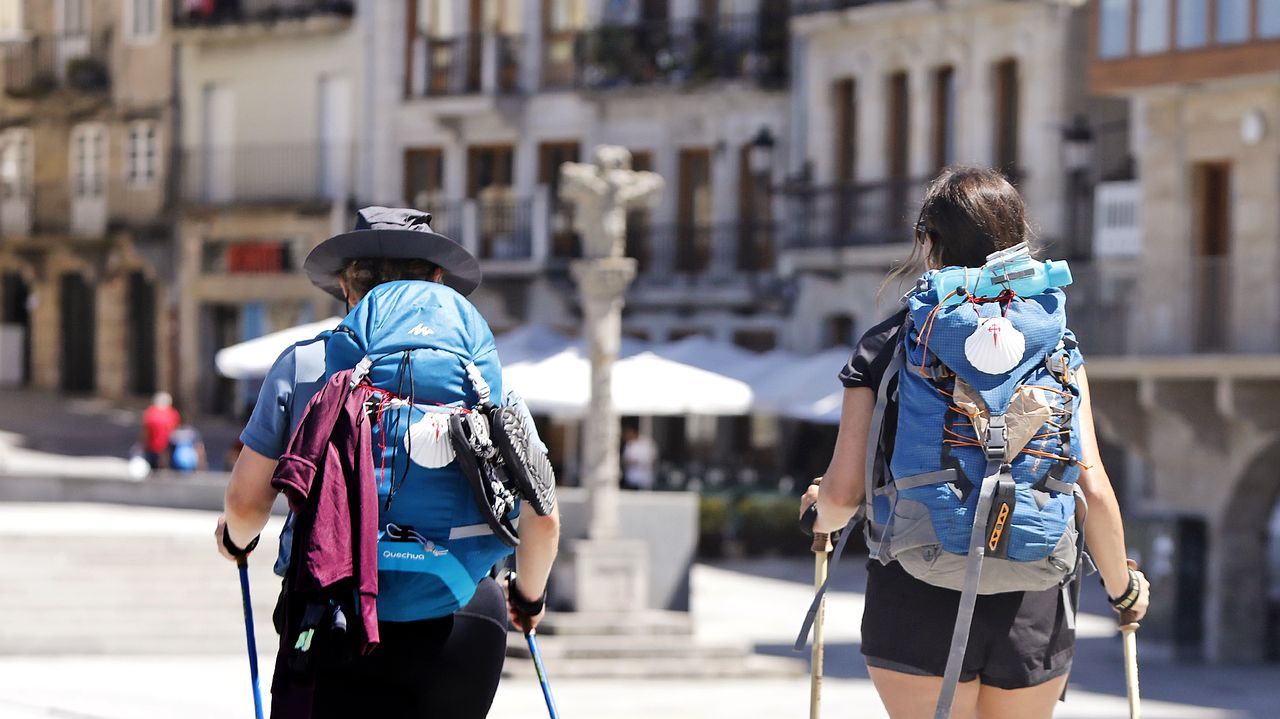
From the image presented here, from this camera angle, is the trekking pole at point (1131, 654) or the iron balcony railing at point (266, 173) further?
the iron balcony railing at point (266, 173)

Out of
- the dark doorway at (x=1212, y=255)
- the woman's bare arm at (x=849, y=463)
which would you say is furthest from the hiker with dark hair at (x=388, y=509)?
the dark doorway at (x=1212, y=255)

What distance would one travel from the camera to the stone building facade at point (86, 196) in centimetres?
4688

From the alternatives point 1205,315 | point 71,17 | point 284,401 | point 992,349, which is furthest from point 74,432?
point 992,349

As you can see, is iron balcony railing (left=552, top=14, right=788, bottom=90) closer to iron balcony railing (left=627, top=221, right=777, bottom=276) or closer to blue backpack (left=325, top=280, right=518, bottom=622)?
iron balcony railing (left=627, top=221, right=777, bottom=276)

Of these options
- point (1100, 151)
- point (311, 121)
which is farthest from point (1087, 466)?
point (311, 121)

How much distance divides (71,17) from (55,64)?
3.43 feet

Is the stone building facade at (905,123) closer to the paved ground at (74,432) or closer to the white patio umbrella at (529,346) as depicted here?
the white patio umbrella at (529,346)

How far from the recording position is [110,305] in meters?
47.3

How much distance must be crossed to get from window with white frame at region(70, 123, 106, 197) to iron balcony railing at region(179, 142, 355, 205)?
269 centimetres

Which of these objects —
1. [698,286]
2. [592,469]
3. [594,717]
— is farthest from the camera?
[698,286]

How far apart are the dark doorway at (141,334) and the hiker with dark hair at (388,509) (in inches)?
1679

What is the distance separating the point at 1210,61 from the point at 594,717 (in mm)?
12558

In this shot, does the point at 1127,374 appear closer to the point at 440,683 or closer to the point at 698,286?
the point at 698,286

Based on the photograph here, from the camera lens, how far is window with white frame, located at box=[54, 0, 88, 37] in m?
48.5
